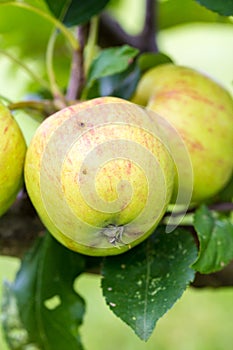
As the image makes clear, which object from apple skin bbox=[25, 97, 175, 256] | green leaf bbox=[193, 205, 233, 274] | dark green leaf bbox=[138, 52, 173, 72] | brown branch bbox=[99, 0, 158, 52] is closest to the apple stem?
apple skin bbox=[25, 97, 175, 256]

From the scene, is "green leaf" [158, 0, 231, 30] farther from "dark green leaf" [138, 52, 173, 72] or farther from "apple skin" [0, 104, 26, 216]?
"apple skin" [0, 104, 26, 216]

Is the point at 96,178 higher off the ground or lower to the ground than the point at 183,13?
higher

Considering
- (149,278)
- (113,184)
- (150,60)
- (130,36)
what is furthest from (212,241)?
(130,36)

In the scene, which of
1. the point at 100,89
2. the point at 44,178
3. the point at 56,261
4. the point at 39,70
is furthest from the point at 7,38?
the point at 44,178

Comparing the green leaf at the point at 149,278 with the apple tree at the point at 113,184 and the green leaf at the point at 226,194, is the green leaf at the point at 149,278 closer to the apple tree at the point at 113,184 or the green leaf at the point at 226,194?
the apple tree at the point at 113,184

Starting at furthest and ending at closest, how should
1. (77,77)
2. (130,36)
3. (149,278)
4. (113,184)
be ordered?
1. (130,36)
2. (77,77)
3. (149,278)
4. (113,184)

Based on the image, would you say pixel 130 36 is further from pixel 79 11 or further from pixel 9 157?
pixel 9 157

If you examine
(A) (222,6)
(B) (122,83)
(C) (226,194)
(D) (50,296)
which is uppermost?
(A) (222,6)
